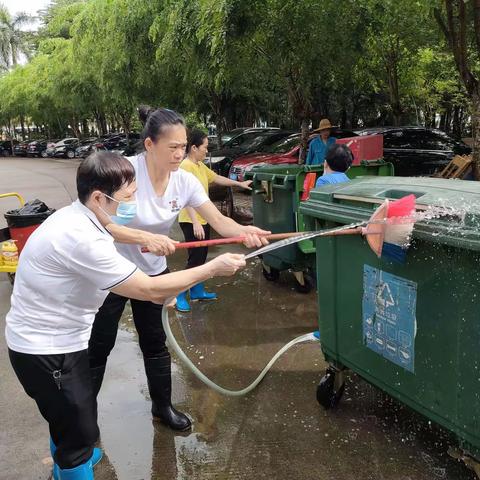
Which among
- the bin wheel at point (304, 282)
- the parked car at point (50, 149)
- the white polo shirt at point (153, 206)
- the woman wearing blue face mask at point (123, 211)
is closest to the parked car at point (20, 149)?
the parked car at point (50, 149)

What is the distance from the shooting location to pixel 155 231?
2.60 metres

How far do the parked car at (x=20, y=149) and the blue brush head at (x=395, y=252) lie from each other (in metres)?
38.3

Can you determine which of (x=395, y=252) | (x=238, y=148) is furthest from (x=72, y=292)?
(x=238, y=148)

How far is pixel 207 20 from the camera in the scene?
5.87m

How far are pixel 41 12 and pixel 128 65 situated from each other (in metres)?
41.7

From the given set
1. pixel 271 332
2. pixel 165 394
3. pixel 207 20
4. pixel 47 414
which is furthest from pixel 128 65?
pixel 47 414

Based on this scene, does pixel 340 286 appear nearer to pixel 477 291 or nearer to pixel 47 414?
pixel 477 291

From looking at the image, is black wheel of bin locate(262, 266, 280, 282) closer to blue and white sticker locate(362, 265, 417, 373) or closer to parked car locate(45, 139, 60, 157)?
blue and white sticker locate(362, 265, 417, 373)

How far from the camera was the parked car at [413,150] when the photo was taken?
38.3 ft

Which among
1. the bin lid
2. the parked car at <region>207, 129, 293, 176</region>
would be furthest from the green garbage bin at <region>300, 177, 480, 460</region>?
the parked car at <region>207, 129, 293, 176</region>

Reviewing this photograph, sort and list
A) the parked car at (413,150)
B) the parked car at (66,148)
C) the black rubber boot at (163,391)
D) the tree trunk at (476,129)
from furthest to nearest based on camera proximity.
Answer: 1. the parked car at (66,148)
2. the parked car at (413,150)
3. the tree trunk at (476,129)
4. the black rubber boot at (163,391)

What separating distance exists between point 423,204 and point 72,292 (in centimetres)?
147

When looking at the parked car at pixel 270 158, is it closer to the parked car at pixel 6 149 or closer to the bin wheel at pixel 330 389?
the bin wheel at pixel 330 389

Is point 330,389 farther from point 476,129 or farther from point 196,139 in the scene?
point 476,129
